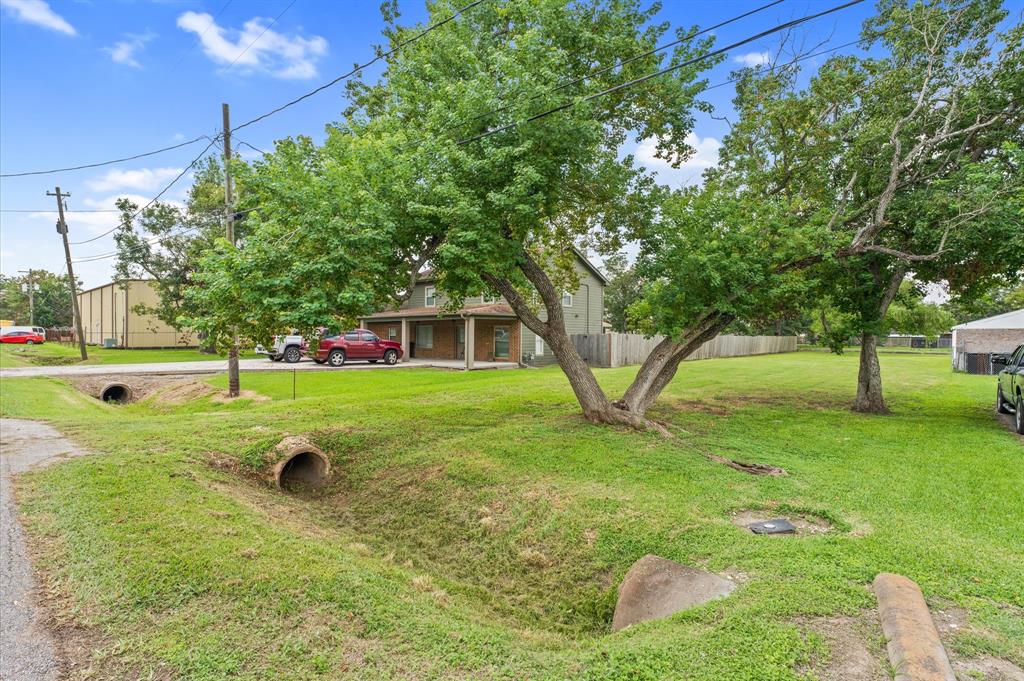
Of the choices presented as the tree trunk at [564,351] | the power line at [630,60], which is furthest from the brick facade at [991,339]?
the power line at [630,60]

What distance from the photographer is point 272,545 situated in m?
4.43

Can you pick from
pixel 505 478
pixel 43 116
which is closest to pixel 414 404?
pixel 505 478

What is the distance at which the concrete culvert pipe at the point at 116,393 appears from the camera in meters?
16.2

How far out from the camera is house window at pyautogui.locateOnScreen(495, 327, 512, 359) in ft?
83.8

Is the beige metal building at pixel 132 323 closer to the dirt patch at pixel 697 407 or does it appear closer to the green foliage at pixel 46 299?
the green foliage at pixel 46 299

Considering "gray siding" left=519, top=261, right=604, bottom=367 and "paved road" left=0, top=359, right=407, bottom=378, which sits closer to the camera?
"paved road" left=0, top=359, right=407, bottom=378

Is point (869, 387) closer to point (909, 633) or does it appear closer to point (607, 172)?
point (607, 172)

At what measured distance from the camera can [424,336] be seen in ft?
92.6

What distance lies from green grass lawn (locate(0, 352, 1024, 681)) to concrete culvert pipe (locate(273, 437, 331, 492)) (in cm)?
26

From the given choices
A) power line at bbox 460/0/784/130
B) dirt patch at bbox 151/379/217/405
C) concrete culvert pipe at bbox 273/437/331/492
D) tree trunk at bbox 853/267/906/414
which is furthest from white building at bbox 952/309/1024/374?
dirt patch at bbox 151/379/217/405

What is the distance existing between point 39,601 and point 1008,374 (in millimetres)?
14593

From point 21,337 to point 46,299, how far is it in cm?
2589

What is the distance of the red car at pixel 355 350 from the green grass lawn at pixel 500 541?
38.8 ft

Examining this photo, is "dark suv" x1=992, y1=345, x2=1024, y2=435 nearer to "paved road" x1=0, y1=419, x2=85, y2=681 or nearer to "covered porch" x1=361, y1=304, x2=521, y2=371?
"paved road" x1=0, y1=419, x2=85, y2=681
